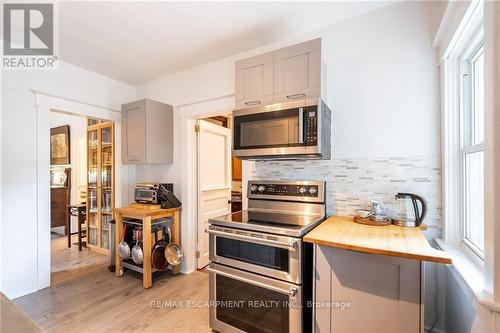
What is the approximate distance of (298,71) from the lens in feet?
5.85

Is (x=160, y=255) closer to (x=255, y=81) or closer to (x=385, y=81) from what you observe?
(x=255, y=81)

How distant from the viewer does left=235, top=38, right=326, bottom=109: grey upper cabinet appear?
5.68 feet

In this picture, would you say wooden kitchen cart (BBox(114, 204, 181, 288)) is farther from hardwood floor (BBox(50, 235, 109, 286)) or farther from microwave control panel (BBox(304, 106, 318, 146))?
microwave control panel (BBox(304, 106, 318, 146))

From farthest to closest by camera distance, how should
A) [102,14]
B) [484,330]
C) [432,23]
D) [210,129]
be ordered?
[210,129] → [102,14] → [432,23] → [484,330]

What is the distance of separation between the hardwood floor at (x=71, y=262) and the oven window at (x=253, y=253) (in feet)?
7.06

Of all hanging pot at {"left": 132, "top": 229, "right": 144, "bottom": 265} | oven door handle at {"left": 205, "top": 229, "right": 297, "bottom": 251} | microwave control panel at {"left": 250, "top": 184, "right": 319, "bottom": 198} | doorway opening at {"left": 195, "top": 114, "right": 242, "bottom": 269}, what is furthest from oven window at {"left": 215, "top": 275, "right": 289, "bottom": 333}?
doorway opening at {"left": 195, "top": 114, "right": 242, "bottom": 269}

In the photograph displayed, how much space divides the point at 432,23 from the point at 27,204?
3743 millimetres

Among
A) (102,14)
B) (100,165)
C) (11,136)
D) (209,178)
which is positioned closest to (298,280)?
(209,178)

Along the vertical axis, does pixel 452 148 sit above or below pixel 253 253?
above

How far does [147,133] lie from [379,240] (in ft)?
7.99

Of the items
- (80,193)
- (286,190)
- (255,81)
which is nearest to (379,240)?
(286,190)

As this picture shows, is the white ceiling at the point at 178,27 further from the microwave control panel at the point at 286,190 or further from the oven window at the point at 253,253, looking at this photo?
the oven window at the point at 253,253

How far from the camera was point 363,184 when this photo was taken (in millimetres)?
1868

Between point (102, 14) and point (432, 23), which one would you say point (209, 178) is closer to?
point (102, 14)
